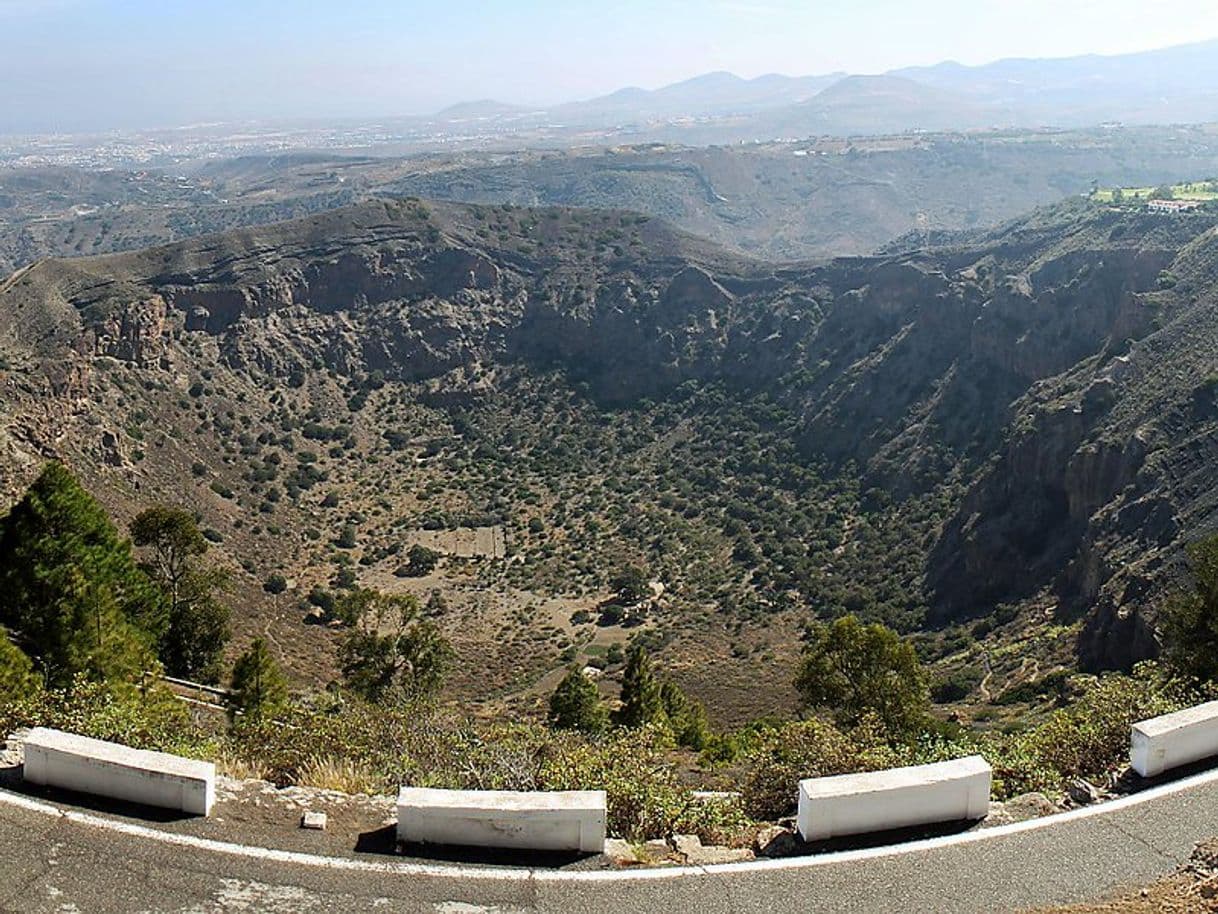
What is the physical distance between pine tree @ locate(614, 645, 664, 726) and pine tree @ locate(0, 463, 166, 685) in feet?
36.8

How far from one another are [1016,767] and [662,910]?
4609mm

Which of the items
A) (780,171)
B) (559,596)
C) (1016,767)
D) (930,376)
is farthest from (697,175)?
(1016,767)

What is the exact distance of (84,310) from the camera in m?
54.2

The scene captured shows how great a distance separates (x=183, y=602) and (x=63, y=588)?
436 inches

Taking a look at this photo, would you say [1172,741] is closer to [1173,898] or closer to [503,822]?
[1173,898]

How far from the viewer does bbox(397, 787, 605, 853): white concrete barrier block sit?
7781 millimetres

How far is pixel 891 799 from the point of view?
26.6ft

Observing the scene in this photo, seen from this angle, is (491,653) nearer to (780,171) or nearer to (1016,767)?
(1016,767)

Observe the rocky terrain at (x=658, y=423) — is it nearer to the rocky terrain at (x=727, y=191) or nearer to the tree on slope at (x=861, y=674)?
the tree on slope at (x=861, y=674)

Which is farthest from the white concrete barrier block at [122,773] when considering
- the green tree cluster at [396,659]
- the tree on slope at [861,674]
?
the green tree cluster at [396,659]

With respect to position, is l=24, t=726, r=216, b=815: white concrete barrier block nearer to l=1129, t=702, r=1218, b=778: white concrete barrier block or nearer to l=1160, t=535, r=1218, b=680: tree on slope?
l=1129, t=702, r=1218, b=778: white concrete barrier block

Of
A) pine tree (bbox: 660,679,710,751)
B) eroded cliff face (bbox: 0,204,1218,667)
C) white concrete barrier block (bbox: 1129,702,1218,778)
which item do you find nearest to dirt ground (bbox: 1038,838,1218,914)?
white concrete barrier block (bbox: 1129,702,1218,778)

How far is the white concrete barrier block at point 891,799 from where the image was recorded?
8.05 m

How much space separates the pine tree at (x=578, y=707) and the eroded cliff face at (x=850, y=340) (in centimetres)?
1517
